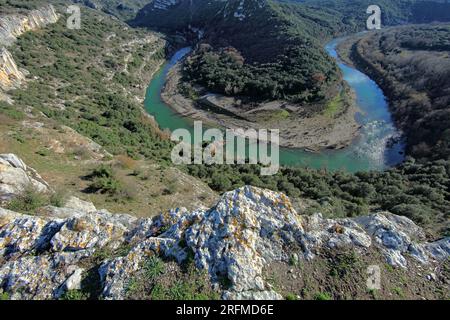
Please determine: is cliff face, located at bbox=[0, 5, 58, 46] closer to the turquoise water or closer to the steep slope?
the turquoise water

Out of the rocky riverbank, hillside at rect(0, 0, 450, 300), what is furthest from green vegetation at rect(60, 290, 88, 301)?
the rocky riverbank

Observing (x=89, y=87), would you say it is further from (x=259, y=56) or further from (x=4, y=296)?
(x=4, y=296)

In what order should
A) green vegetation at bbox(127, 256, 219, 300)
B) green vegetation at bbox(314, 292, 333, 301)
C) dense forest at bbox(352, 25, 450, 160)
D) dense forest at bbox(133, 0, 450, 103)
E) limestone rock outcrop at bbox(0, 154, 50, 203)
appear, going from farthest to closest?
dense forest at bbox(133, 0, 450, 103), dense forest at bbox(352, 25, 450, 160), limestone rock outcrop at bbox(0, 154, 50, 203), green vegetation at bbox(314, 292, 333, 301), green vegetation at bbox(127, 256, 219, 300)

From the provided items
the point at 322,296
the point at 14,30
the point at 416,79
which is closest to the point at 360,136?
the point at 416,79

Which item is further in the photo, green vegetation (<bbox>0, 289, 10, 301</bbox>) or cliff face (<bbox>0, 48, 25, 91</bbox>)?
cliff face (<bbox>0, 48, 25, 91</bbox>)

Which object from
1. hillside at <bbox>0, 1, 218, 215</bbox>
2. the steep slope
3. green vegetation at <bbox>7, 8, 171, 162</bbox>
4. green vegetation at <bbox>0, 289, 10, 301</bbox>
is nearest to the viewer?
green vegetation at <bbox>0, 289, 10, 301</bbox>

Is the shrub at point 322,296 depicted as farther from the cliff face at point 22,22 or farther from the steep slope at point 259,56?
the cliff face at point 22,22
